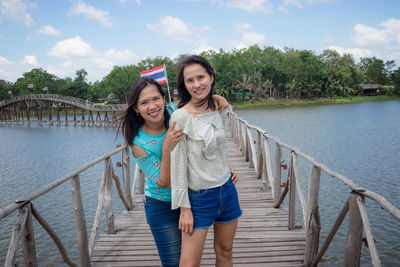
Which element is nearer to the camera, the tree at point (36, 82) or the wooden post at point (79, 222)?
the wooden post at point (79, 222)

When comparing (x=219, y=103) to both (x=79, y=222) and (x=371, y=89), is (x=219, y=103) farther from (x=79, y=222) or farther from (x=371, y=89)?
(x=371, y=89)

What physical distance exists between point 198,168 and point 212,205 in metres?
0.24

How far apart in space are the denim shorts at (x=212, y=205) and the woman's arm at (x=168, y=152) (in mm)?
177

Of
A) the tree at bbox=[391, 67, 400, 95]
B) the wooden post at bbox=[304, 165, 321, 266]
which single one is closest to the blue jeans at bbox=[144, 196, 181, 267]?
the wooden post at bbox=[304, 165, 321, 266]

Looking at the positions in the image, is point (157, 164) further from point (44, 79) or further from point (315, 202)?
point (44, 79)

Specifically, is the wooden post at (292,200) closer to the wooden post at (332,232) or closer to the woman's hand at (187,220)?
the wooden post at (332,232)

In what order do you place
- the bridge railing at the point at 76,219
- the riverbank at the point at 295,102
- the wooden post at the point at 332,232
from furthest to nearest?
the riverbank at the point at 295,102 → the wooden post at the point at 332,232 → the bridge railing at the point at 76,219

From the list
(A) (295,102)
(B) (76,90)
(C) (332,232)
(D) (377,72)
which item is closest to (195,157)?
(C) (332,232)

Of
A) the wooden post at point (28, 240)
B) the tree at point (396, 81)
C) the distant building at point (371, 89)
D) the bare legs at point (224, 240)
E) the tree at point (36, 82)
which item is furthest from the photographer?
the distant building at point (371, 89)

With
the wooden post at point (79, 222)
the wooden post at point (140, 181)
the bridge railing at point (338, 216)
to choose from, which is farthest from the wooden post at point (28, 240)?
the wooden post at point (140, 181)

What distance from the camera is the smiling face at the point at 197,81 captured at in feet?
6.49

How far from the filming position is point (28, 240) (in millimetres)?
2510

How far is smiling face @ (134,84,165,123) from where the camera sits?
2.09 meters

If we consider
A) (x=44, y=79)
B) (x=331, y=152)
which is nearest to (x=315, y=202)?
(x=331, y=152)
